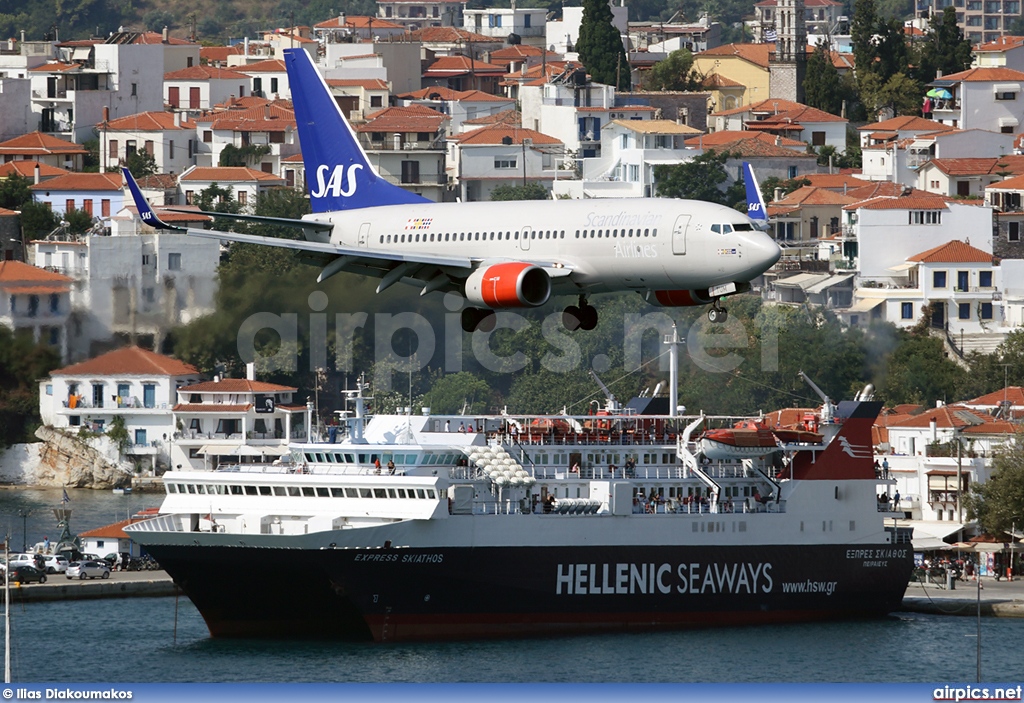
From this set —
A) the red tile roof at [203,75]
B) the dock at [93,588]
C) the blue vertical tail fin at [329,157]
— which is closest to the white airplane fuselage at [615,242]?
the blue vertical tail fin at [329,157]

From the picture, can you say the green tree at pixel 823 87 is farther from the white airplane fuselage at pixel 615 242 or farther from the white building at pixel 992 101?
the white airplane fuselage at pixel 615 242

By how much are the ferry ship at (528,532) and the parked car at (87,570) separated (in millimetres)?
8319

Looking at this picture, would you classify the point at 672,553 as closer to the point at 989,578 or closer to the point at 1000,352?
the point at 989,578

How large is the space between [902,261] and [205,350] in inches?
2205

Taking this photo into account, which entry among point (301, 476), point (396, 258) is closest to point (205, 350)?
point (301, 476)

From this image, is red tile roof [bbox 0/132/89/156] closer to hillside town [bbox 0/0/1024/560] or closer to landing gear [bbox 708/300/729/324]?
hillside town [bbox 0/0/1024/560]

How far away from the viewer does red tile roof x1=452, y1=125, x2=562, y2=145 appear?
162 meters

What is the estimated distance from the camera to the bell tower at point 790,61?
192500 mm

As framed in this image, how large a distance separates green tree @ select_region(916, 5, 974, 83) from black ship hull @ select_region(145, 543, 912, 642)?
374ft

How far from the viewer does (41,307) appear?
291ft

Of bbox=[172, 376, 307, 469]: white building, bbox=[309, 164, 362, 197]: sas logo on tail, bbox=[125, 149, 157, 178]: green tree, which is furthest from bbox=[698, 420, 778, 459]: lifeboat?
bbox=[125, 149, 157, 178]: green tree

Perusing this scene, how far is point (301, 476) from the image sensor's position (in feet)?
273

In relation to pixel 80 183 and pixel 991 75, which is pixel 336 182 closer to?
pixel 80 183

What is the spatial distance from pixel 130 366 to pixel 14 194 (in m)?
42.8
